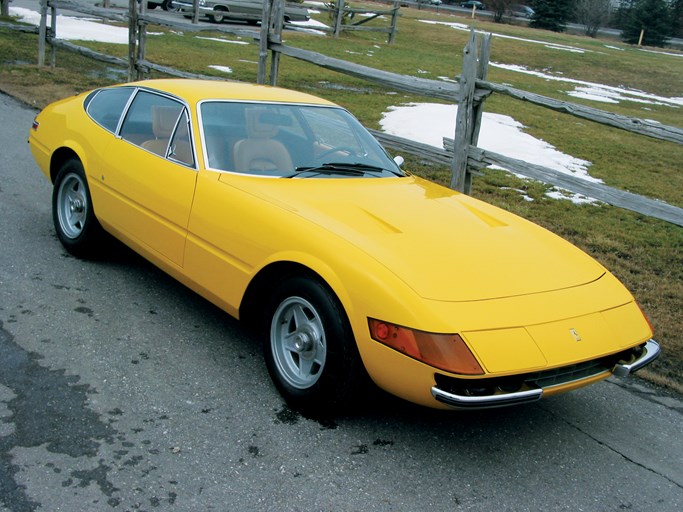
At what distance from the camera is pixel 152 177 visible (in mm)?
4566

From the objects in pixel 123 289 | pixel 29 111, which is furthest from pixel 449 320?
pixel 29 111

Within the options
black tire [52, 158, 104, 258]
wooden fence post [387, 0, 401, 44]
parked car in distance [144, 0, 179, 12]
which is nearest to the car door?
black tire [52, 158, 104, 258]

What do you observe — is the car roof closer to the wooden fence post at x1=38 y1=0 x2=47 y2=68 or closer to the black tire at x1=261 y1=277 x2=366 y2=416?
the black tire at x1=261 y1=277 x2=366 y2=416

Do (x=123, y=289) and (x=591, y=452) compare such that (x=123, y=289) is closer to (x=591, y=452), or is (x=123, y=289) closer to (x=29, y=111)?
(x=591, y=452)

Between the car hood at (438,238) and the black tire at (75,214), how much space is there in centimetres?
164

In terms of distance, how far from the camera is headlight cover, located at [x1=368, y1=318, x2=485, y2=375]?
121 inches

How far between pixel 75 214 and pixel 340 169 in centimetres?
213

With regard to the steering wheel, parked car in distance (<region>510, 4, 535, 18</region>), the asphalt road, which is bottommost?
the asphalt road

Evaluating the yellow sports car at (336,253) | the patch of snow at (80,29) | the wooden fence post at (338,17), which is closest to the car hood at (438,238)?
the yellow sports car at (336,253)

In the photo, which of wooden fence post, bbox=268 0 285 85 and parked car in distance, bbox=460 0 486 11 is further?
parked car in distance, bbox=460 0 486 11

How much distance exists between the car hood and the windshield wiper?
12 cm

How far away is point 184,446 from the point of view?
3258mm

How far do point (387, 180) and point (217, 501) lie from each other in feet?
7.86

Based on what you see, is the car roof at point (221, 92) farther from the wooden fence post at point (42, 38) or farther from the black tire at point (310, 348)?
the wooden fence post at point (42, 38)
